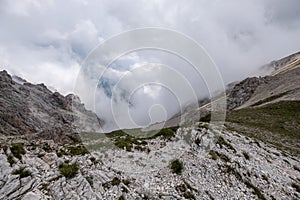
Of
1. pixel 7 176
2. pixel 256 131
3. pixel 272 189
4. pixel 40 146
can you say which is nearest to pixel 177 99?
pixel 272 189

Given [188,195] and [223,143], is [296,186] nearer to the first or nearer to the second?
[223,143]

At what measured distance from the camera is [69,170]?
19.6 meters

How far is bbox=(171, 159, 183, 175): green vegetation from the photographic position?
23.0m

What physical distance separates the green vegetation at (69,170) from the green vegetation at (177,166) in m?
8.28

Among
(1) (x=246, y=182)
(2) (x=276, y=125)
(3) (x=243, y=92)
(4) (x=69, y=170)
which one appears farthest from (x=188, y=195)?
(3) (x=243, y=92)

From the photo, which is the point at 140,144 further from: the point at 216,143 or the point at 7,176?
the point at 7,176

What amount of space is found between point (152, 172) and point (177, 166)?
2459 mm

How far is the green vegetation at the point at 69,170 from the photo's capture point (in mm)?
19359

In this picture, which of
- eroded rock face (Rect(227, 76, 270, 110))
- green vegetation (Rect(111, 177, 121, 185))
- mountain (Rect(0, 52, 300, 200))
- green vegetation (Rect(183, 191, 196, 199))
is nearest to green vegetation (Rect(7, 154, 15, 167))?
mountain (Rect(0, 52, 300, 200))

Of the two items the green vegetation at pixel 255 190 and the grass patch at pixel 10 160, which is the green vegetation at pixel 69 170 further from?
the green vegetation at pixel 255 190

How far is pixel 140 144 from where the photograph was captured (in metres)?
27.9

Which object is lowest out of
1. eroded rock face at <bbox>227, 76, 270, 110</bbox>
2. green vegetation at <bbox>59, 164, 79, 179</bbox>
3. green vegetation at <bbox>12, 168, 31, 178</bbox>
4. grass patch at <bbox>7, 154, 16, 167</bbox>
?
green vegetation at <bbox>59, 164, 79, 179</bbox>

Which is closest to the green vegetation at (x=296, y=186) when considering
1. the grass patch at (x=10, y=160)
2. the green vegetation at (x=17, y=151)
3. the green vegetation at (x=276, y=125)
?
the green vegetation at (x=276, y=125)

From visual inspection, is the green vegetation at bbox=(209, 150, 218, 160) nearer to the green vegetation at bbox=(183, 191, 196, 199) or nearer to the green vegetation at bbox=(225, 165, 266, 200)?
the green vegetation at bbox=(225, 165, 266, 200)
